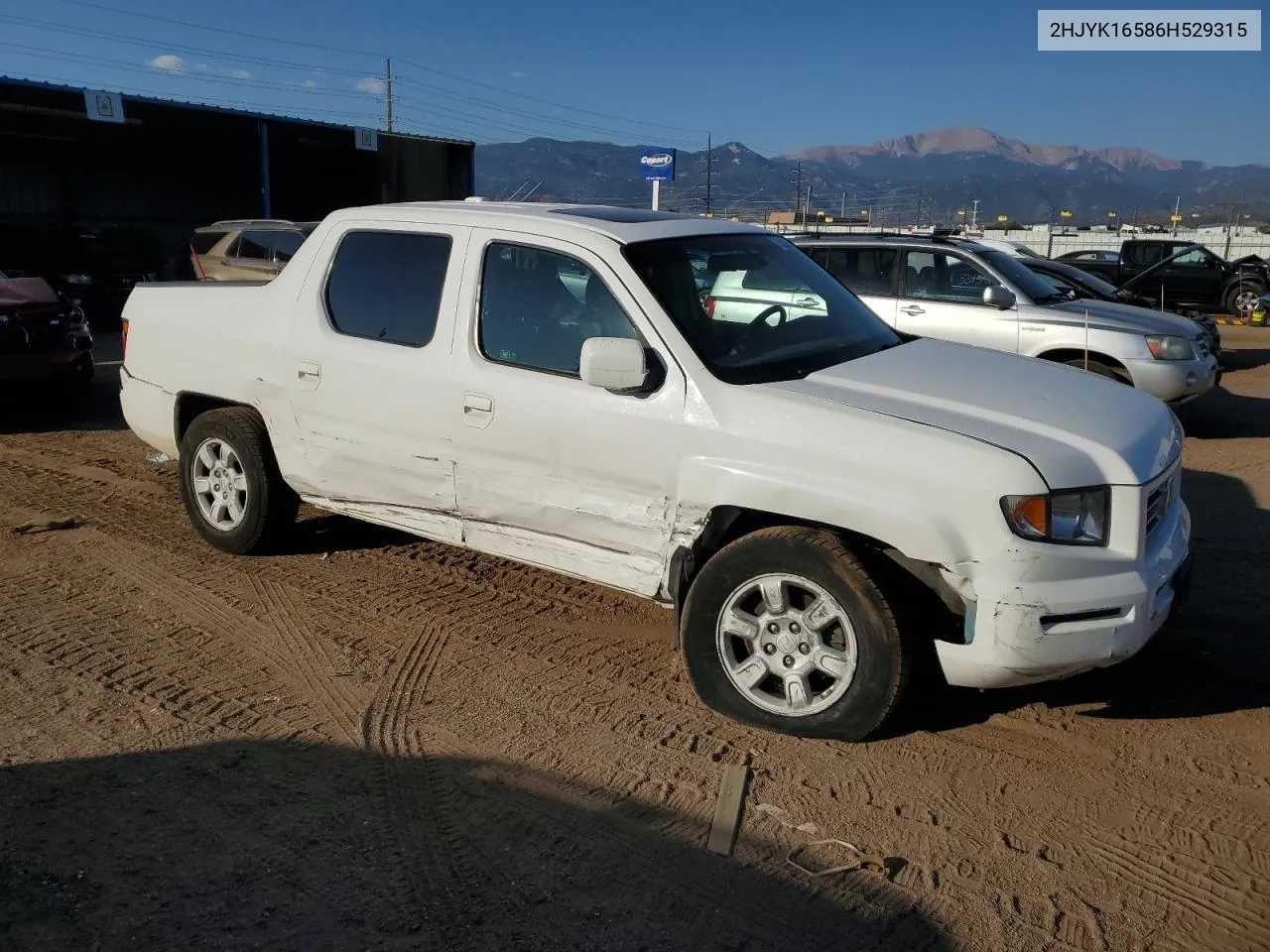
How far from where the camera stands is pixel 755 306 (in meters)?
4.72

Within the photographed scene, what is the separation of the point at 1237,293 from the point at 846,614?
23.1m

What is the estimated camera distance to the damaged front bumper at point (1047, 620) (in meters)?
3.45

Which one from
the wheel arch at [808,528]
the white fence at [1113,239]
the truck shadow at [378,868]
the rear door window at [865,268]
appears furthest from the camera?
the white fence at [1113,239]

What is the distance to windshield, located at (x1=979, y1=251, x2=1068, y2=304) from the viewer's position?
9.86 metres

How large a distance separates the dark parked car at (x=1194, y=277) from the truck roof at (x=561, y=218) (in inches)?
789

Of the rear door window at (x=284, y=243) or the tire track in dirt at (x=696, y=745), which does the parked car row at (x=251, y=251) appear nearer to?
the rear door window at (x=284, y=243)

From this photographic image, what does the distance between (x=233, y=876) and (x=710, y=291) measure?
296 cm

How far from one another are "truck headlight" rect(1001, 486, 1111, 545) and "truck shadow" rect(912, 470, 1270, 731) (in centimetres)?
95

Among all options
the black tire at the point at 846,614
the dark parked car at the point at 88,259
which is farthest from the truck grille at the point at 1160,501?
the dark parked car at the point at 88,259

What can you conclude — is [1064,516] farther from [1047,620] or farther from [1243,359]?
[1243,359]

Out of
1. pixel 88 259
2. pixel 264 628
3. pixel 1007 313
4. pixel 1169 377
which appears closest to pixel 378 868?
pixel 264 628

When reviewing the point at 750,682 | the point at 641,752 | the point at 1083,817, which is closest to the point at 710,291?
the point at 750,682

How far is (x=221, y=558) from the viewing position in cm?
581

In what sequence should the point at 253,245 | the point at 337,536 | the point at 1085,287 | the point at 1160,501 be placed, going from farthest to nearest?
the point at 253,245, the point at 1085,287, the point at 337,536, the point at 1160,501
